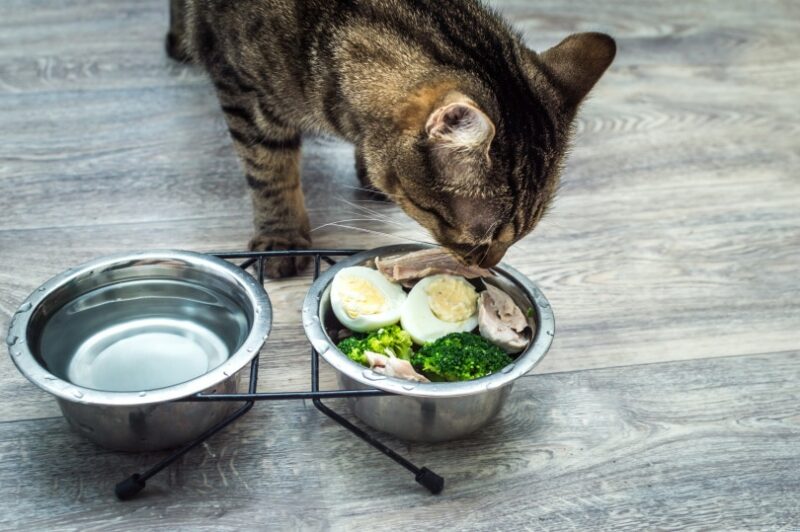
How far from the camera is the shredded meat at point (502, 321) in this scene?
133cm

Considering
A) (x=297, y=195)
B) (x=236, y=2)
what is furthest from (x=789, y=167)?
(x=236, y=2)

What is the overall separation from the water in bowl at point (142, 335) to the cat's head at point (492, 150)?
1.24 ft

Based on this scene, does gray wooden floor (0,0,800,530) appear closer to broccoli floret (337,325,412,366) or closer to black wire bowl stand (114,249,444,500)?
black wire bowl stand (114,249,444,500)

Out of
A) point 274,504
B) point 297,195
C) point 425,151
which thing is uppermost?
point 425,151

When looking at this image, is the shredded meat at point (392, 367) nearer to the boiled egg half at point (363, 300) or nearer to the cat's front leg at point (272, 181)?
the boiled egg half at point (363, 300)

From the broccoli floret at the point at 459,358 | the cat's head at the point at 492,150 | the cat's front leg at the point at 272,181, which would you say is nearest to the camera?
the cat's head at the point at 492,150

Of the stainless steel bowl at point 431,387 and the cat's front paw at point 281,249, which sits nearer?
the stainless steel bowl at point 431,387

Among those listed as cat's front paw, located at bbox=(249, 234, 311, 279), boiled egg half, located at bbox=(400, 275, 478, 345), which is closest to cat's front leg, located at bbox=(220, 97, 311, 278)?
cat's front paw, located at bbox=(249, 234, 311, 279)

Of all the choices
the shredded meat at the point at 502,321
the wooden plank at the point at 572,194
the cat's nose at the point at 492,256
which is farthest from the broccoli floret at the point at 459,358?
the wooden plank at the point at 572,194

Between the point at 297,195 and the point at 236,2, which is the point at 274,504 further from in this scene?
the point at 236,2

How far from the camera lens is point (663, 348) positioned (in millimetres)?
1566

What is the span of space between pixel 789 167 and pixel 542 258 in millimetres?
776

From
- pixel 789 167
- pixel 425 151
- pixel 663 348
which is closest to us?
pixel 425 151

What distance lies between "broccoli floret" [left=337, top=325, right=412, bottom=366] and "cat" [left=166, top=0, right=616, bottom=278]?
0.54 feet
